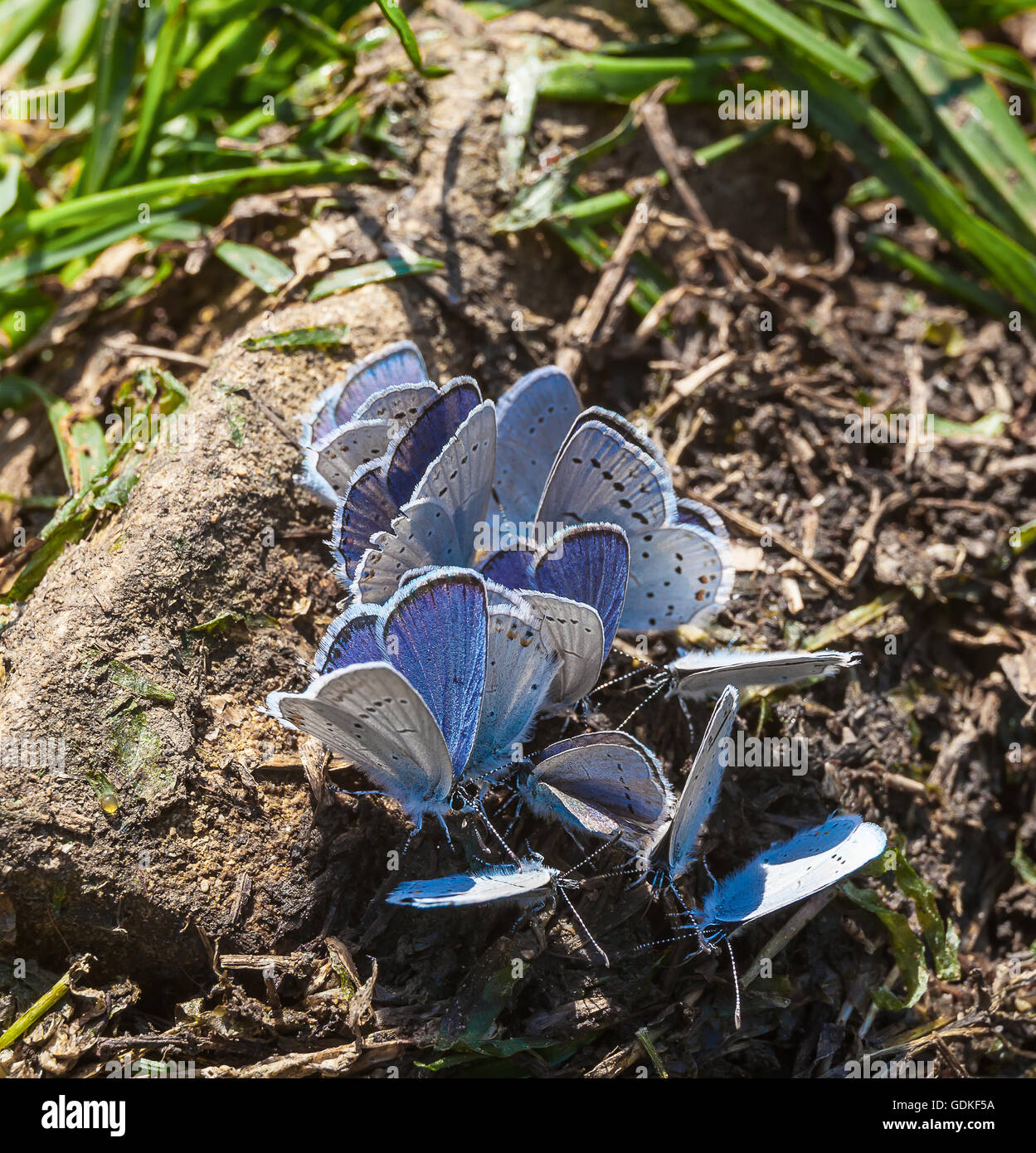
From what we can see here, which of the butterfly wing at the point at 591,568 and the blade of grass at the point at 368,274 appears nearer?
the butterfly wing at the point at 591,568

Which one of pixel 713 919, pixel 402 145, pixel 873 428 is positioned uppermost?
pixel 402 145

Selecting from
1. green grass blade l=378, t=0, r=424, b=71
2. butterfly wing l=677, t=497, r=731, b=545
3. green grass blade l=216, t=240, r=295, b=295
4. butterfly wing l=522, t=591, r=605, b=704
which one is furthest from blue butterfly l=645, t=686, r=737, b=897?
green grass blade l=378, t=0, r=424, b=71

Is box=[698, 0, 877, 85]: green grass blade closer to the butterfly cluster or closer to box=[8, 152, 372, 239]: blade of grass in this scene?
box=[8, 152, 372, 239]: blade of grass

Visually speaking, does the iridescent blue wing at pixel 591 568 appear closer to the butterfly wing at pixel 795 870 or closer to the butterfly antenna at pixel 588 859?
the butterfly antenna at pixel 588 859

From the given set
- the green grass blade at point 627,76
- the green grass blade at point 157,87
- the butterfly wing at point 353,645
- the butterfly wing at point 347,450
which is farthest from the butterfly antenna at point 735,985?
the green grass blade at point 157,87

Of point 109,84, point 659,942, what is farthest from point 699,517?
point 109,84

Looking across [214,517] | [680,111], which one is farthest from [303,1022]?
[680,111]

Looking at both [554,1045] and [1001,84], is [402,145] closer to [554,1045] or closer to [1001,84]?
[1001,84]
